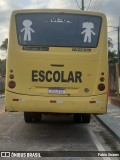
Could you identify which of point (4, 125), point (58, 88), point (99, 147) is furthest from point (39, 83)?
point (4, 125)

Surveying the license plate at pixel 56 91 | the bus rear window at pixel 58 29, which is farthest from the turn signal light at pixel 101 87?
the bus rear window at pixel 58 29

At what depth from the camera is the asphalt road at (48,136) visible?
→ 1077cm

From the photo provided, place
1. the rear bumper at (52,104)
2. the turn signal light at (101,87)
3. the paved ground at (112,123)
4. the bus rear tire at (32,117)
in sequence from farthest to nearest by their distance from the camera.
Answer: the bus rear tire at (32,117) < the paved ground at (112,123) < the turn signal light at (101,87) < the rear bumper at (52,104)

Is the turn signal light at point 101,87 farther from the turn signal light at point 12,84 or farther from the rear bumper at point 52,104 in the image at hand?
the turn signal light at point 12,84

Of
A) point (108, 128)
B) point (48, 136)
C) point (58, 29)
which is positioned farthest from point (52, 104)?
point (108, 128)

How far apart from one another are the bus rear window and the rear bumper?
4.69 feet

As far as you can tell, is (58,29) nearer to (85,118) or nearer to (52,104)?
(52,104)

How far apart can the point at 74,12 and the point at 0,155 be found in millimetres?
4611

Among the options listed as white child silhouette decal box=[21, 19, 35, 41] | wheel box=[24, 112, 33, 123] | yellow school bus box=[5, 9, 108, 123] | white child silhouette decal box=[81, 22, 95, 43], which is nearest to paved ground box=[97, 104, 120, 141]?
yellow school bus box=[5, 9, 108, 123]

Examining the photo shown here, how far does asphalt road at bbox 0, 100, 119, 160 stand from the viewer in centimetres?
1077

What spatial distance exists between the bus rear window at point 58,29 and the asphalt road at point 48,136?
2.51 meters

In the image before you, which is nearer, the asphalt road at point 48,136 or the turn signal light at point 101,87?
the asphalt road at point 48,136

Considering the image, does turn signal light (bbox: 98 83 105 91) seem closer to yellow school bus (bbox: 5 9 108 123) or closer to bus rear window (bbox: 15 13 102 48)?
yellow school bus (bbox: 5 9 108 123)

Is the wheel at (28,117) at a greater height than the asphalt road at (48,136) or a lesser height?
greater
